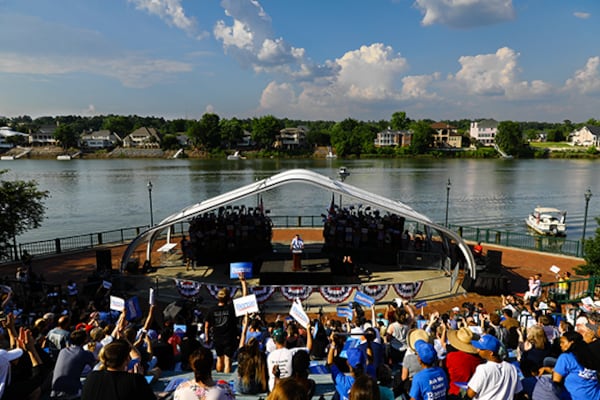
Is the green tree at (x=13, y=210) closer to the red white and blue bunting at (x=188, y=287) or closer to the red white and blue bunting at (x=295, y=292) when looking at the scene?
the red white and blue bunting at (x=188, y=287)

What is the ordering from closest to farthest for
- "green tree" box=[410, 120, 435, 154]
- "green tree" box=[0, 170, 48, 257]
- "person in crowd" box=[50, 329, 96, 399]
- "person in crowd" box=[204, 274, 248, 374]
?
"person in crowd" box=[50, 329, 96, 399]
"person in crowd" box=[204, 274, 248, 374]
"green tree" box=[0, 170, 48, 257]
"green tree" box=[410, 120, 435, 154]

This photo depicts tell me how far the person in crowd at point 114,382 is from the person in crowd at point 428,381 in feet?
8.66

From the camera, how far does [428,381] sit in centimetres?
420

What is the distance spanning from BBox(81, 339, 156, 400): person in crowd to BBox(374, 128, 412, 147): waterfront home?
487 feet

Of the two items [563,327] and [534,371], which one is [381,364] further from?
[563,327]

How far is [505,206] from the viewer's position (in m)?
47.3

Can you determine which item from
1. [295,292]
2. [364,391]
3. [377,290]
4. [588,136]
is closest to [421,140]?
[588,136]

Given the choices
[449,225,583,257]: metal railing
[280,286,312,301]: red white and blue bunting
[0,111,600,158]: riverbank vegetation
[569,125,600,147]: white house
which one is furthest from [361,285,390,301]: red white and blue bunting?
[569,125,600,147]: white house

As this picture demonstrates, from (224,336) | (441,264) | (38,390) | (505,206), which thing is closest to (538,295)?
(441,264)

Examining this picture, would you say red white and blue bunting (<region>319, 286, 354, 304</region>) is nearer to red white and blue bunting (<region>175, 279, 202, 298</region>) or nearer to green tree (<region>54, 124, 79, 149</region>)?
red white and blue bunting (<region>175, 279, 202, 298</region>)

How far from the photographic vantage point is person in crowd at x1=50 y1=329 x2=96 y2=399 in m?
4.82

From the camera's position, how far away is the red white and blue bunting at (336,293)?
1296 centimetres

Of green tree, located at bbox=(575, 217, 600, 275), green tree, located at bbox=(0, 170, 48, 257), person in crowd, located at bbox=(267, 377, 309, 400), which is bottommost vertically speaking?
green tree, located at bbox=(575, 217, 600, 275)

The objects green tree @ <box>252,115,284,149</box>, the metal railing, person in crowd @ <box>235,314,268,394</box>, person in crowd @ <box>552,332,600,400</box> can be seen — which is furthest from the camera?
green tree @ <box>252,115,284,149</box>
